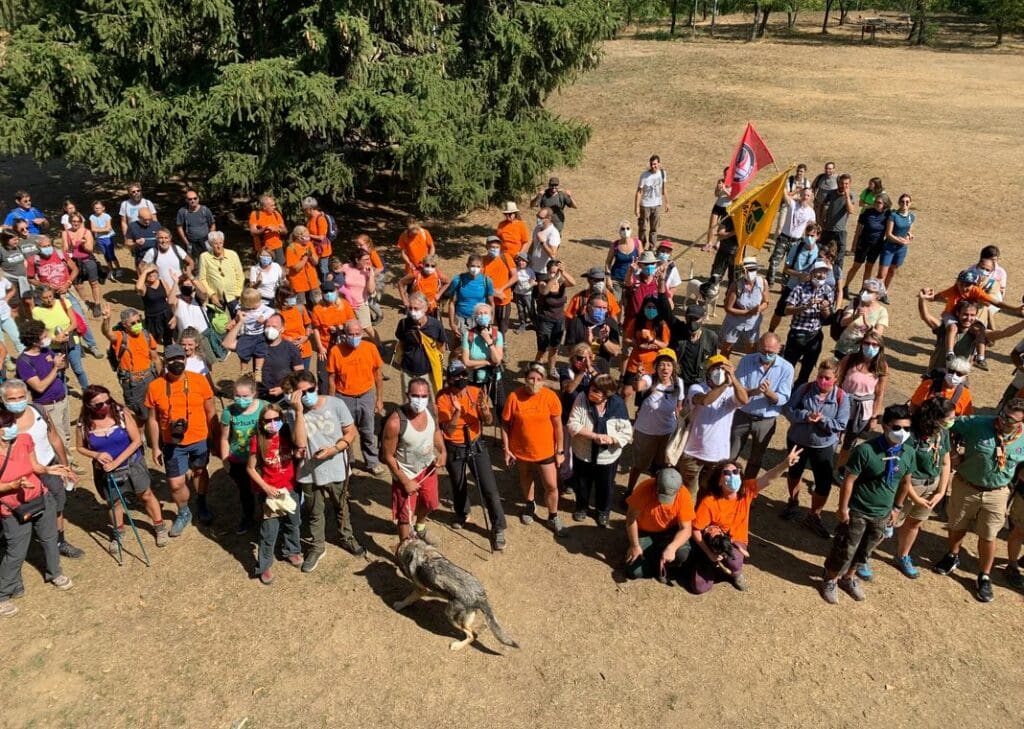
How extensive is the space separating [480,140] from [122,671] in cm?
1078

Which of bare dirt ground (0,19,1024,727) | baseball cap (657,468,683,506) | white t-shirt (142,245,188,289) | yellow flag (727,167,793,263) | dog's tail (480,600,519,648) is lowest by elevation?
bare dirt ground (0,19,1024,727)

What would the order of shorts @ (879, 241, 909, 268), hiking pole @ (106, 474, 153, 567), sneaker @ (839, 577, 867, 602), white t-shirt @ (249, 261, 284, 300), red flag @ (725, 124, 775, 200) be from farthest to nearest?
shorts @ (879, 241, 909, 268), red flag @ (725, 124, 775, 200), white t-shirt @ (249, 261, 284, 300), hiking pole @ (106, 474, 153, 567), sneaker @ (839, 577, 867, 602)

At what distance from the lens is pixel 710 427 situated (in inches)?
282

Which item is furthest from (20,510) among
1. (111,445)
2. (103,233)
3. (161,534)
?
(103,233)

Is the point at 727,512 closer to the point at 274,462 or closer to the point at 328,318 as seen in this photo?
the point at 274,462

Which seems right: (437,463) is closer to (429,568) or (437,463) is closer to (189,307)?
(429,568)

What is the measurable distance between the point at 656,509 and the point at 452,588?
6.33 feet

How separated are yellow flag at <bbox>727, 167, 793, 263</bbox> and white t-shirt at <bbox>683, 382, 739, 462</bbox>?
13.5 feet

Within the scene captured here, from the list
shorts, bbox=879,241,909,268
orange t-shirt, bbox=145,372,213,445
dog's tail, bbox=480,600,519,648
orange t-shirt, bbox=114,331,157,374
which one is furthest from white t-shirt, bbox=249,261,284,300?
shorts, bbox=879,241,909,268

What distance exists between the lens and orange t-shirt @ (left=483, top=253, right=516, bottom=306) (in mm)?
10477

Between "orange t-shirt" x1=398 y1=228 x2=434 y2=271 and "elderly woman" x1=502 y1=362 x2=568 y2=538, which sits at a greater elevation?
"orange t-shirt" x1=398 y1=228 x2=434 y2=271

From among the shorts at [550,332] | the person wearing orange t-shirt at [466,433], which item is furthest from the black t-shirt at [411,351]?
the shorts at [550,332]

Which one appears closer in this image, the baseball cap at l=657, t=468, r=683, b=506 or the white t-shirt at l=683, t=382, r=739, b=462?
the baseball cap at l=657, t=468, r=683, b=506

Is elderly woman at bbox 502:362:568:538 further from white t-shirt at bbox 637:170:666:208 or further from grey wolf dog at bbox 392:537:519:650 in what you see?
white t-shirt at bbox 637:170:666:208
